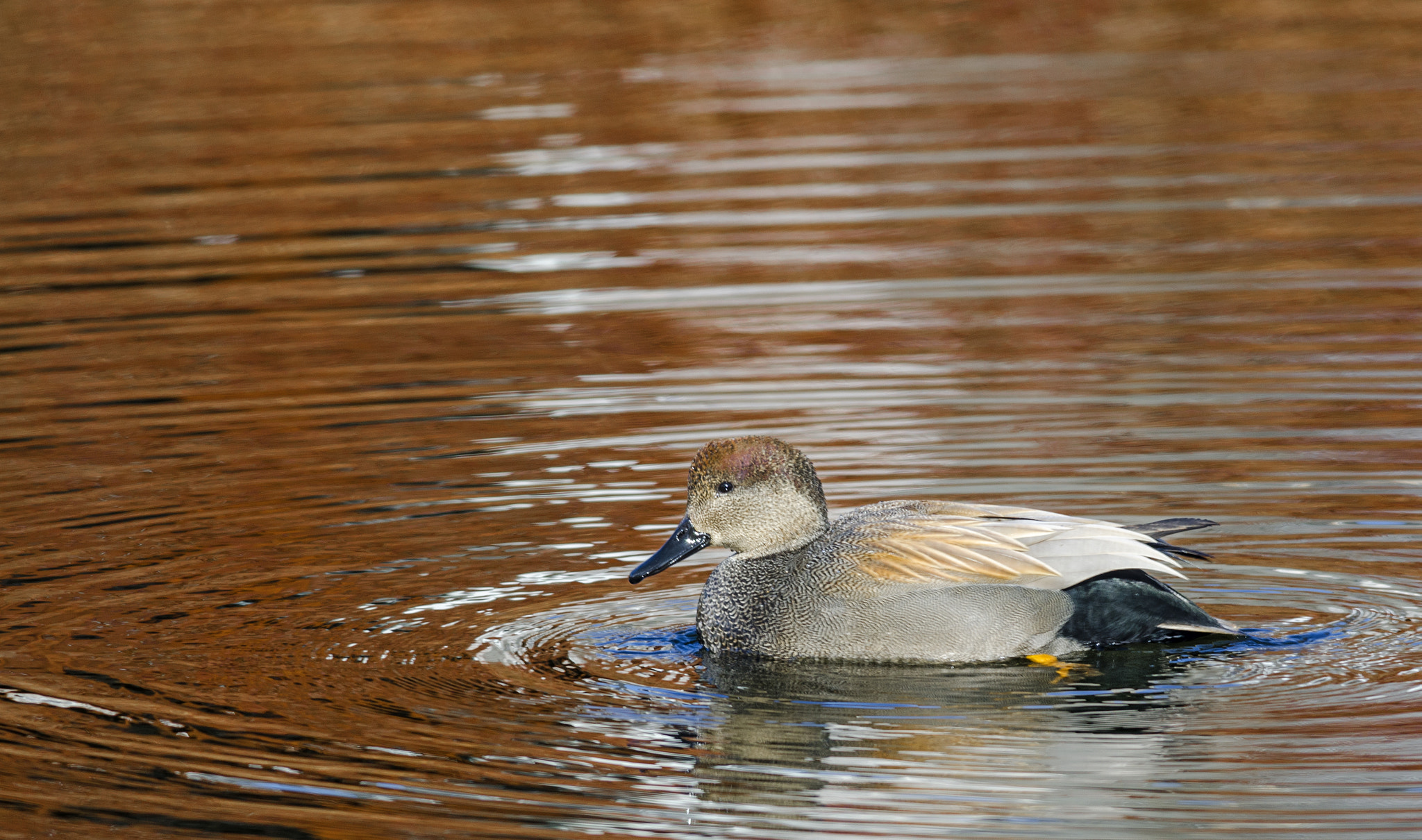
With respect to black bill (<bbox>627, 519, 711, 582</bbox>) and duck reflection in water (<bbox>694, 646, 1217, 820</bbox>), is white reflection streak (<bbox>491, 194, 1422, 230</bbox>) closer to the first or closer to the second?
black bill (<bbox>627, 519, 711, 582</bbox>)

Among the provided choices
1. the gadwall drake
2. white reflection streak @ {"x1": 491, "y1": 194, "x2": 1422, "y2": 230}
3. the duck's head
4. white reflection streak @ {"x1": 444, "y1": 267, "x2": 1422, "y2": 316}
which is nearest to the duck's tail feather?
the gadwall drake

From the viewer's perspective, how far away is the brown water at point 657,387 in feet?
21.1

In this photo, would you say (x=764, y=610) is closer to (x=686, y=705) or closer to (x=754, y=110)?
(x=686, y=705)

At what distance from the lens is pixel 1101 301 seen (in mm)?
13109

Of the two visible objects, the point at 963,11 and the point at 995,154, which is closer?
the point at 995,154

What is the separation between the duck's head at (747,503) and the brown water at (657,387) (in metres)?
0.41

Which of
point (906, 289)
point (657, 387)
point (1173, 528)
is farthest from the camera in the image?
point (906, 289)

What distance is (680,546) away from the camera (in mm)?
7848

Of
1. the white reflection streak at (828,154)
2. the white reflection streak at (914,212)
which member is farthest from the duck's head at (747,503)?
the white reflection streak at (828,154)

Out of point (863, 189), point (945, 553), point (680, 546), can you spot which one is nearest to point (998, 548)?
point (945, 553)

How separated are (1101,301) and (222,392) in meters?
5.34

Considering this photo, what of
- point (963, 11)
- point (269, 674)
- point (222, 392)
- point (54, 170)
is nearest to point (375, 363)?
point (222, 392)

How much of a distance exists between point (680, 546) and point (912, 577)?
3.17 feet

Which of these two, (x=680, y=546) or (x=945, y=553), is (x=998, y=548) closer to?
(x=945, y=553)
